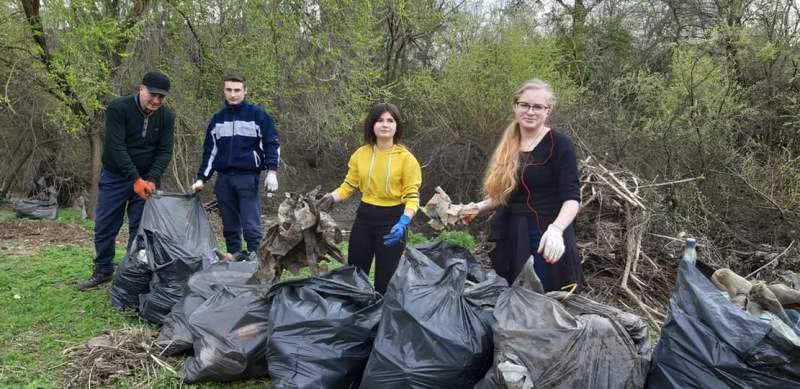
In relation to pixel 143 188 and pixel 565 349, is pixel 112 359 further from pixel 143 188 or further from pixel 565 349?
pixel 565 349

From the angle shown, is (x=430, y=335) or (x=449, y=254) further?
(x=449, y=254)

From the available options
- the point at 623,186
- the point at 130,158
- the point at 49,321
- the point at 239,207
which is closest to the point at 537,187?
the point at 239,207

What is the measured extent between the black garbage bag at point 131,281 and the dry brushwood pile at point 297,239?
1027 millimetres

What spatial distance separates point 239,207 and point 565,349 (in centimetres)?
285

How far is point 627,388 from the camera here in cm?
190

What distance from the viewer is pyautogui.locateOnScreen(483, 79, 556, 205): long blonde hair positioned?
2.35 metres

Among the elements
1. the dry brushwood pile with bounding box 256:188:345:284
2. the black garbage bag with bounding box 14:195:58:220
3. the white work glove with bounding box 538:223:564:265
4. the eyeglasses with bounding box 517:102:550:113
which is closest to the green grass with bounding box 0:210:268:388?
the dry brushwood pile with bounding box 256:188:345:284

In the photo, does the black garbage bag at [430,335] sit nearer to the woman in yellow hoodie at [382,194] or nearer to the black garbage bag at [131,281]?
the woman in yellow hoodie at [382,194]

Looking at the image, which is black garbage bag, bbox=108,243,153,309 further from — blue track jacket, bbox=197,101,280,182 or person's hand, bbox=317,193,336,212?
person's hand, bbox=317,193,336,212

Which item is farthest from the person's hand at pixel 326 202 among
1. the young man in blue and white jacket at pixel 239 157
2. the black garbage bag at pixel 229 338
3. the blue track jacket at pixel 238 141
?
the blue track jacket at pixel 238 141

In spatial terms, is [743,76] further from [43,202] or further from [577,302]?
[43,202]

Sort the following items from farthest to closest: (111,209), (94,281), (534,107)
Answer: (94,281)
(111,209)
(534,107)

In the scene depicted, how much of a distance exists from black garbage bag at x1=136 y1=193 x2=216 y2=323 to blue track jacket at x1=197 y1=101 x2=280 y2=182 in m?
0.32

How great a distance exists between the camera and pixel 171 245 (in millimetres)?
3523
